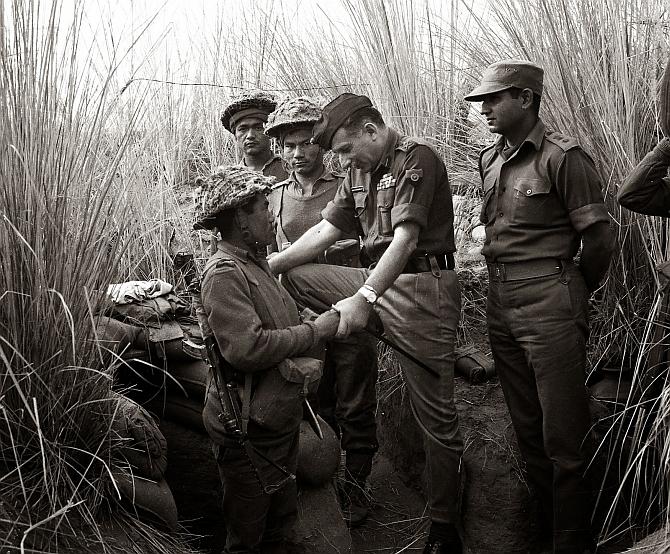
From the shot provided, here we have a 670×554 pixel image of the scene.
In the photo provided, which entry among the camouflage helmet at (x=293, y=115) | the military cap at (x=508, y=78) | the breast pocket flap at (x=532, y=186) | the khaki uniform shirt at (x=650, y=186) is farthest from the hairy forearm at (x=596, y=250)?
the camouflage helmet at (x=293, y=115)

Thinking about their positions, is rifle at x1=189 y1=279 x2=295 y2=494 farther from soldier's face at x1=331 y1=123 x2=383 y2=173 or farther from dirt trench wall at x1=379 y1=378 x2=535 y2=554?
dirt trench wall at x1=379 y1=378 x2=535 y2=554

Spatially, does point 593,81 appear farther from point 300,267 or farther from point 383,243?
point 300,267

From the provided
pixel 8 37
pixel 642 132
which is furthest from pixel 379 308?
pixel 8 37

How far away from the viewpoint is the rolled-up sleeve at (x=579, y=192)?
3.77 m

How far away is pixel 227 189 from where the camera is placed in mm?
3271

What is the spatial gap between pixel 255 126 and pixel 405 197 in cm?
182

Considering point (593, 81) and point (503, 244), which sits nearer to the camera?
point (503, 244)

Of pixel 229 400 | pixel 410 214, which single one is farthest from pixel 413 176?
pixel 229 400

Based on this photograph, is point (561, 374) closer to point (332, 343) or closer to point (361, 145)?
point (332, 343)

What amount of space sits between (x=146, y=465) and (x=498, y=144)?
2215 millimetres

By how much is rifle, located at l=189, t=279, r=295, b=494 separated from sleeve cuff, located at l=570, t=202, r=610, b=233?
1.62 m

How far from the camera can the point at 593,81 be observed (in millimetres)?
4531

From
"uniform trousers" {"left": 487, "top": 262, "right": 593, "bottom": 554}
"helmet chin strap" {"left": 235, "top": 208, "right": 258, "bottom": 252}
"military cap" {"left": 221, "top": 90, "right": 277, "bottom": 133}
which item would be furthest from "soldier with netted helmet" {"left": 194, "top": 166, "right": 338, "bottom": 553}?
"military cap" {"left": 221, "top": 90, "right": 277, "bottom": 133}

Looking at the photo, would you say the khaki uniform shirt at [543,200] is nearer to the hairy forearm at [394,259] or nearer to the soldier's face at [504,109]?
the soldier's face at [504,109]
